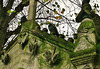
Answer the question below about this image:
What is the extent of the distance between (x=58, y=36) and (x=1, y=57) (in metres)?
2.35

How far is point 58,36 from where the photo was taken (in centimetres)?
723

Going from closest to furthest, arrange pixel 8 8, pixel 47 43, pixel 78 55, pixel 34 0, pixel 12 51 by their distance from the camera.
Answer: pixel 78 55, pixel 47 43, pixel 12 51, pixel 34 0, pixel 8 8

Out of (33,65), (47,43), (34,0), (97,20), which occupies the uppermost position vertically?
(34,0)

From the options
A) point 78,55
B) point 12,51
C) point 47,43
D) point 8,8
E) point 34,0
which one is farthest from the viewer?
point 8,8

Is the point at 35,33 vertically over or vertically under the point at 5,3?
under

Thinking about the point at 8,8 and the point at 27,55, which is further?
the point at 8,8

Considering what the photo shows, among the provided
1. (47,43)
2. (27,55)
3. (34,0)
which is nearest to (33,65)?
(27,55)

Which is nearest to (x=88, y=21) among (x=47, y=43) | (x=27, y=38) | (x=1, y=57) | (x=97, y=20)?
(x=97, y=20)

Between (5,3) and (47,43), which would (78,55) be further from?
(5,3)

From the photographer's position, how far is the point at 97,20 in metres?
7.32

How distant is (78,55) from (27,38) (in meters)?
2.05

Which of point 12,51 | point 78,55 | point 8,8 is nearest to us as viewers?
point 78,55

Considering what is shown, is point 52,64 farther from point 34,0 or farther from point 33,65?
point 34,0

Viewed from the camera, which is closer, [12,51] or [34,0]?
[12,51]
